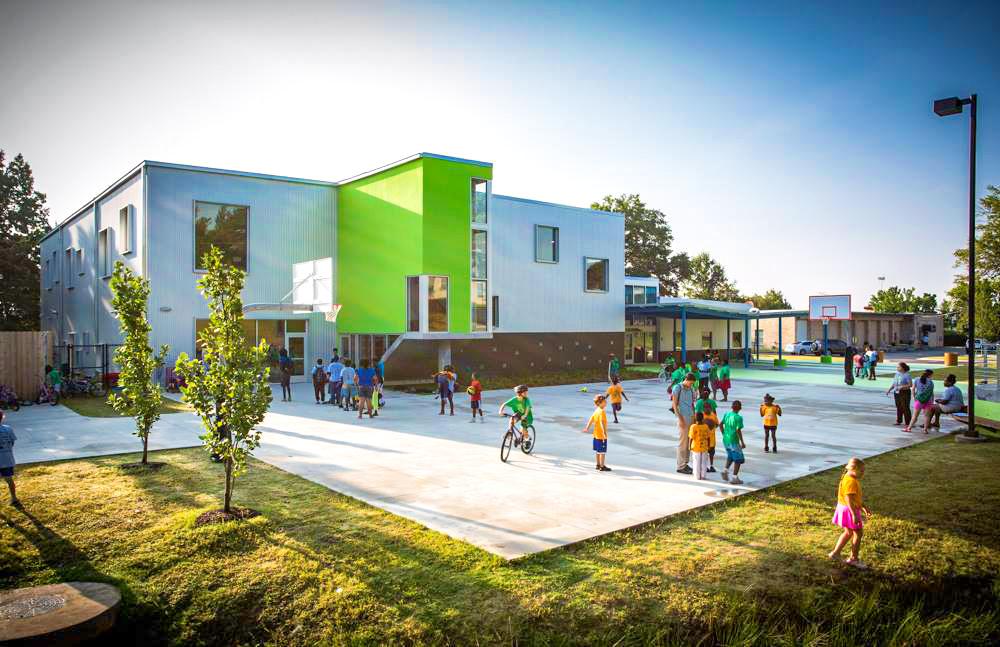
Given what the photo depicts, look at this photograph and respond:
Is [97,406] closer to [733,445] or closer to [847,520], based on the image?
[733,445]

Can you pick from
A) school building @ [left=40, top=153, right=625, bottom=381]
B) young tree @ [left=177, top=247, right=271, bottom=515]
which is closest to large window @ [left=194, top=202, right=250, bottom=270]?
school building @ [left=40, top=153, right=625, bottom=381]

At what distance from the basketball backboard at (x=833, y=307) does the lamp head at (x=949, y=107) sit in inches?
1631

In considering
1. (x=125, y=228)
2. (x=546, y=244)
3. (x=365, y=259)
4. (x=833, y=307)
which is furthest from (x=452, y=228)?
(x=833, y=307)

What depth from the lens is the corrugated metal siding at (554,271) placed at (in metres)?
32.9

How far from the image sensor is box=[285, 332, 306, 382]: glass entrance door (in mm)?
28859

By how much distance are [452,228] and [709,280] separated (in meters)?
69.6

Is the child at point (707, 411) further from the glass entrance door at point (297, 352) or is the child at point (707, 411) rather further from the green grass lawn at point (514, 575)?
the glass entrance door at point (297, 352)

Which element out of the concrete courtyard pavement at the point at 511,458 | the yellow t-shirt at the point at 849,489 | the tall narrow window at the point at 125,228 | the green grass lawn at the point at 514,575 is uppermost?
the tall narrow window at the point at 125,228

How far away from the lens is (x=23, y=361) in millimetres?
22000

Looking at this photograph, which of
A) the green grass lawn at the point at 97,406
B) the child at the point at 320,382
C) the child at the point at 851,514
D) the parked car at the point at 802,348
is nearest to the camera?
the child at the point at 851,514

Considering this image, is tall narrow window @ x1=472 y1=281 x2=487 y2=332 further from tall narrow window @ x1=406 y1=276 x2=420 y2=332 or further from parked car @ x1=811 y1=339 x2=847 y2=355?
parked car @ x1=811 y1=339 x2=847 y2=355

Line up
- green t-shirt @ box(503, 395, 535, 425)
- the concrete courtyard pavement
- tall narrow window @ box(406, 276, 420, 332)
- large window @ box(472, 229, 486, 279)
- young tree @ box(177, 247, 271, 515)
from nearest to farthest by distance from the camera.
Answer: young tree @ box(177, 247, 271, 515) < the concrete courtyard pavement < green t-shirt @ box(503, 395, 535, 425) < tall narrow window @ box(406, 276, 420, 332) < large window @ box(472, 229, 486, 279)

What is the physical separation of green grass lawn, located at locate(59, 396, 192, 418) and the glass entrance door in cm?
687

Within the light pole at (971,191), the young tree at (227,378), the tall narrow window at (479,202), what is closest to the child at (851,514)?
the young tree at (227,378)
